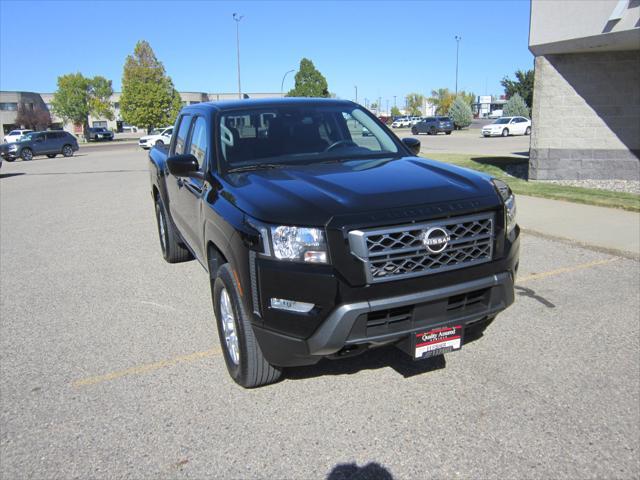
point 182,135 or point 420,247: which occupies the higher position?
point 182,135

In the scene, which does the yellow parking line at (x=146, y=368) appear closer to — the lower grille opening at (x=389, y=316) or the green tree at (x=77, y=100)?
the lower grille opening at (x=389, y=316)

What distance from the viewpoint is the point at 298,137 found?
4316 mm

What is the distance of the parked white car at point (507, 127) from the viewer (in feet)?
133

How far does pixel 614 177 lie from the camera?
1227cm

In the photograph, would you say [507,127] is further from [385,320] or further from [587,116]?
[385,320]

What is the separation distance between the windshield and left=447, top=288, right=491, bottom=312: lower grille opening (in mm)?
1505

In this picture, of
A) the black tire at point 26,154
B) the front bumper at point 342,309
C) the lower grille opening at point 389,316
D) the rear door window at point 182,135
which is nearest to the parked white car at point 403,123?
the black tire at point 26,154

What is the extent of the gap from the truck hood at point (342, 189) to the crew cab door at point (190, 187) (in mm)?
553

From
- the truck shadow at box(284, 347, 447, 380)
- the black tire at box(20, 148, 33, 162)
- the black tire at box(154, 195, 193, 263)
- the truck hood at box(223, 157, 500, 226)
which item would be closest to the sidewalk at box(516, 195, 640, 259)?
the truck shadow at box(284, 347, 447, 380)

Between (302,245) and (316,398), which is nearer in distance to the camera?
(302,245)

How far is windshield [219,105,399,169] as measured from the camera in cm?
409

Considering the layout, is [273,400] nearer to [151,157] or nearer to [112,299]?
[112,299]

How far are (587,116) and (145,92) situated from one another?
181 feet

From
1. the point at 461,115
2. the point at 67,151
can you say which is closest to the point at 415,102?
the point at 461,115
